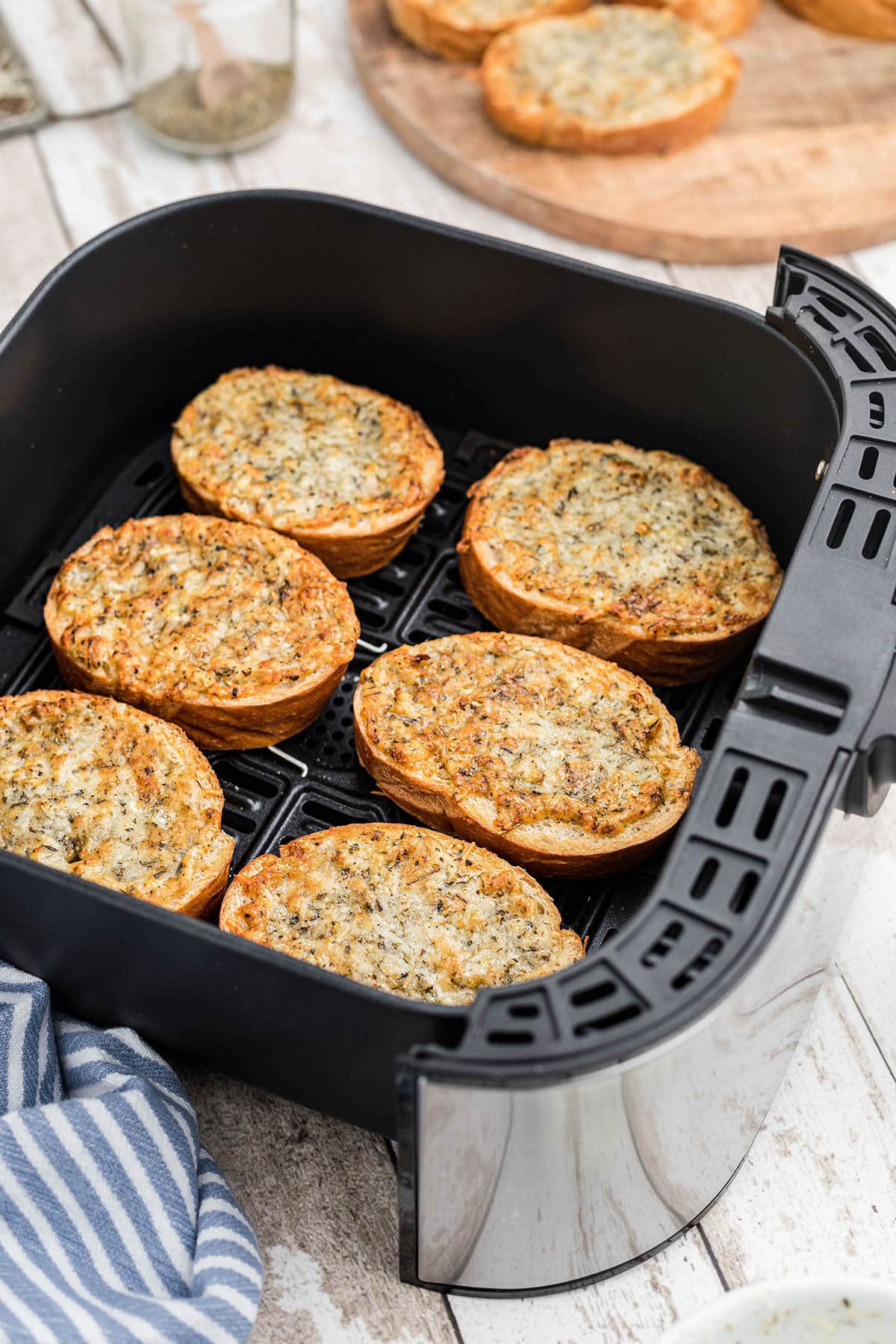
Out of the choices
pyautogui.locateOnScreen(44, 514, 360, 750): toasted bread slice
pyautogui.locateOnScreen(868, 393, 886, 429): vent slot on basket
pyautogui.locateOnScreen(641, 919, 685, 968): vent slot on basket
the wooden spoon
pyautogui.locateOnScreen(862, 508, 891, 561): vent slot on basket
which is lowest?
pyautogui.locateOnScreen(44, 514, 360, 750): toasted bread slice

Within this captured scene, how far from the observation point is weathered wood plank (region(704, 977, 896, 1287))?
1.96 meters

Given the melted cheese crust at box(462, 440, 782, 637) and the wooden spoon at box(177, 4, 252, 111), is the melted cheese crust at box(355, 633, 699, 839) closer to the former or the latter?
the melted cheese crust at box(462, 440, 782, 637)

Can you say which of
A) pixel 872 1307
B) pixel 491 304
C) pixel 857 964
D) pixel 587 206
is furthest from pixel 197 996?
pixel 587 206

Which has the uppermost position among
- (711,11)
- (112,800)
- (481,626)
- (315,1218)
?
(711,11)

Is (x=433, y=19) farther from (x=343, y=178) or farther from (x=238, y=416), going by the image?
(x=238, y=416)

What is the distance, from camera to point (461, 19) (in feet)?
11.1

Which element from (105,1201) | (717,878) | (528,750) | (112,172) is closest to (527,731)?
(528,750)

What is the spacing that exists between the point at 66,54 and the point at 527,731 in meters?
2.40

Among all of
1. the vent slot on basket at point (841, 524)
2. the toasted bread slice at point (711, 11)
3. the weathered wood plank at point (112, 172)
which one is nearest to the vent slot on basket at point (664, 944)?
the vent slot on basket at point (841, 524)

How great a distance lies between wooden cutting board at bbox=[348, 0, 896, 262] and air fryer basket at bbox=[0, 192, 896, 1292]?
789 mm

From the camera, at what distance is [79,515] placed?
2574 millimetres

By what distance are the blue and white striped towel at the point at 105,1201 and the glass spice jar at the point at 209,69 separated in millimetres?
2230

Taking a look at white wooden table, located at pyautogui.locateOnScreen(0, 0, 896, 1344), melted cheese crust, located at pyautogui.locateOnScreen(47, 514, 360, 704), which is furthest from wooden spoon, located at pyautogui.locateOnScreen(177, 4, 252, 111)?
white wooden table, located at pyautogui.locateOnScreen(0, 0, 896, 1344)

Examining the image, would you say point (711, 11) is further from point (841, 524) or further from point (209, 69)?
point (841, 524)
